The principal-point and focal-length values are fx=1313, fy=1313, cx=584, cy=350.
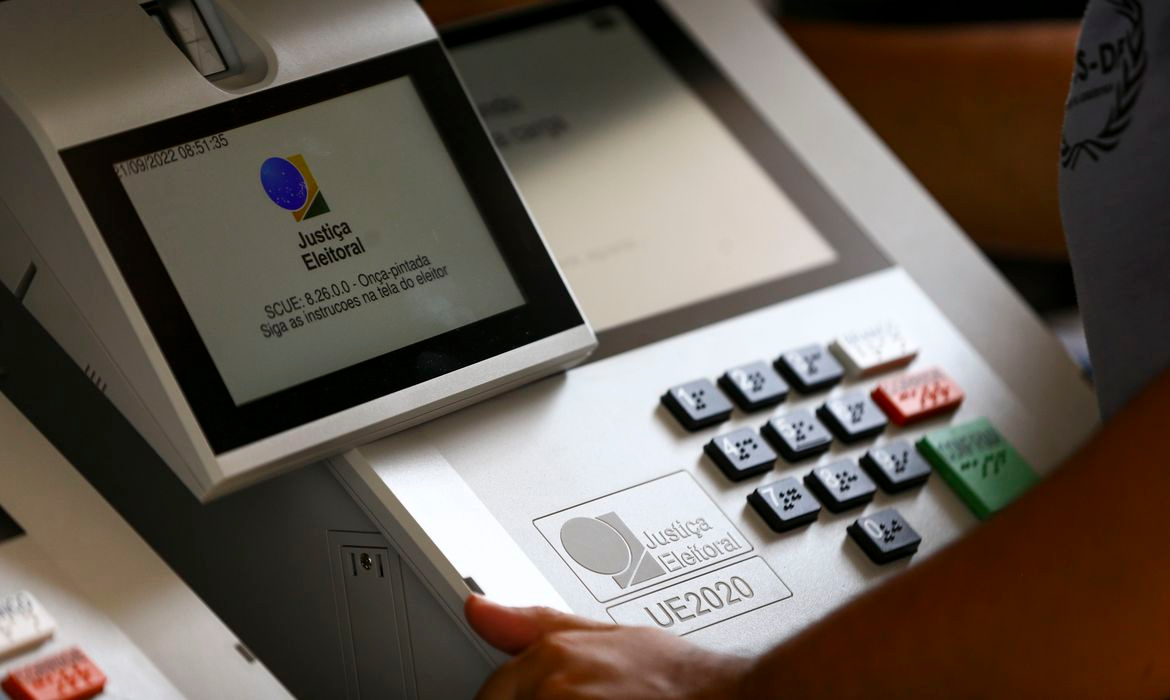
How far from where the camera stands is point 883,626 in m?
0.55

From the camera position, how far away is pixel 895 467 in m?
0.71

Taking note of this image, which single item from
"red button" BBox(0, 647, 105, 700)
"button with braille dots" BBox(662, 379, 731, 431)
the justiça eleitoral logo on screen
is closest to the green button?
"button with braille dots" BBox(662, 379, 731, 431)

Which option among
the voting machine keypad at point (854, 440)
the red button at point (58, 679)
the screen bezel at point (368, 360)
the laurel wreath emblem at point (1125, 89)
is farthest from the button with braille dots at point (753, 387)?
the red button at point (58, 679)

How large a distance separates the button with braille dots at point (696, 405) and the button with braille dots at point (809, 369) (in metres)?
0.05

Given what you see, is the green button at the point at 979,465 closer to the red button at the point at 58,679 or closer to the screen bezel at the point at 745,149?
the screen bezel at the point at 745,149

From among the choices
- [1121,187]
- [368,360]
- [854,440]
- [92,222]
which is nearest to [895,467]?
[854,440]

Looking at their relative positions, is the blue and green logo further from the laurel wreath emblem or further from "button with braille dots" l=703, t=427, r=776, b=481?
the laurel wreath emblem

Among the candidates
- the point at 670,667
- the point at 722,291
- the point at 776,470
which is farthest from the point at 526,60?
the point at 670,667

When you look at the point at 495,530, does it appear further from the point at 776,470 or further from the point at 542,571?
the point at 776,470

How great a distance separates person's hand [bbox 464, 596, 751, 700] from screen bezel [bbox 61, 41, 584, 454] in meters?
0.12

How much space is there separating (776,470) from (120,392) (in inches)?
13.3

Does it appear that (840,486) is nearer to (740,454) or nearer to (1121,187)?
(740,454)

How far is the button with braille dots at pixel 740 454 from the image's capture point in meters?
0.69

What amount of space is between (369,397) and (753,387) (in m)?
0.22
